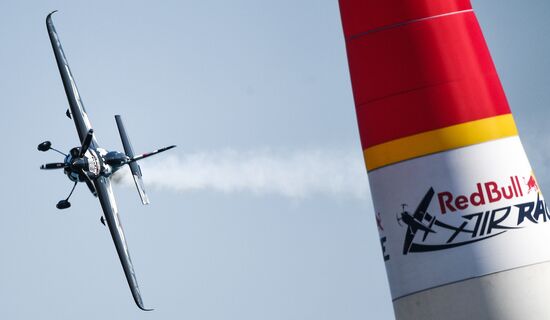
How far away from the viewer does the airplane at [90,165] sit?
47438 mm

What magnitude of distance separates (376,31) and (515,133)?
2.35 meters

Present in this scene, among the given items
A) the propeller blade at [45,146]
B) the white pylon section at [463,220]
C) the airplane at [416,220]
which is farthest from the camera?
the propeller blade at [45,146]

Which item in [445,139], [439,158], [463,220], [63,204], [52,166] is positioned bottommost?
[463,220]

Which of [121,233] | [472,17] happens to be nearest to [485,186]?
[472,17]

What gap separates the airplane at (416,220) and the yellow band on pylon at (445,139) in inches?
22.5

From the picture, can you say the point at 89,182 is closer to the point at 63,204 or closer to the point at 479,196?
the point at 63,204

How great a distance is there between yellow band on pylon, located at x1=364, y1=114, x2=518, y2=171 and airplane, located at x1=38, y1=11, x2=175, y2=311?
31.1 metres

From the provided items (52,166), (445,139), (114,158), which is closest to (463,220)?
(445,139)

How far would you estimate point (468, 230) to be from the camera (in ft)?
43.3

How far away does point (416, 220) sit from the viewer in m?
13.4

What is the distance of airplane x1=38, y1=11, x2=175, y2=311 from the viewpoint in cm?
4744

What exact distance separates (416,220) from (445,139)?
3.73 ft

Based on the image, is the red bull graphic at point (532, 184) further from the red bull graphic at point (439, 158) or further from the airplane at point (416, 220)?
the airplane at point (416, 220)

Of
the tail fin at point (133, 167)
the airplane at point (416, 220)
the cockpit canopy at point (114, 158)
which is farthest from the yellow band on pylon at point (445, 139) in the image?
the tail fin at point (133, 167)
